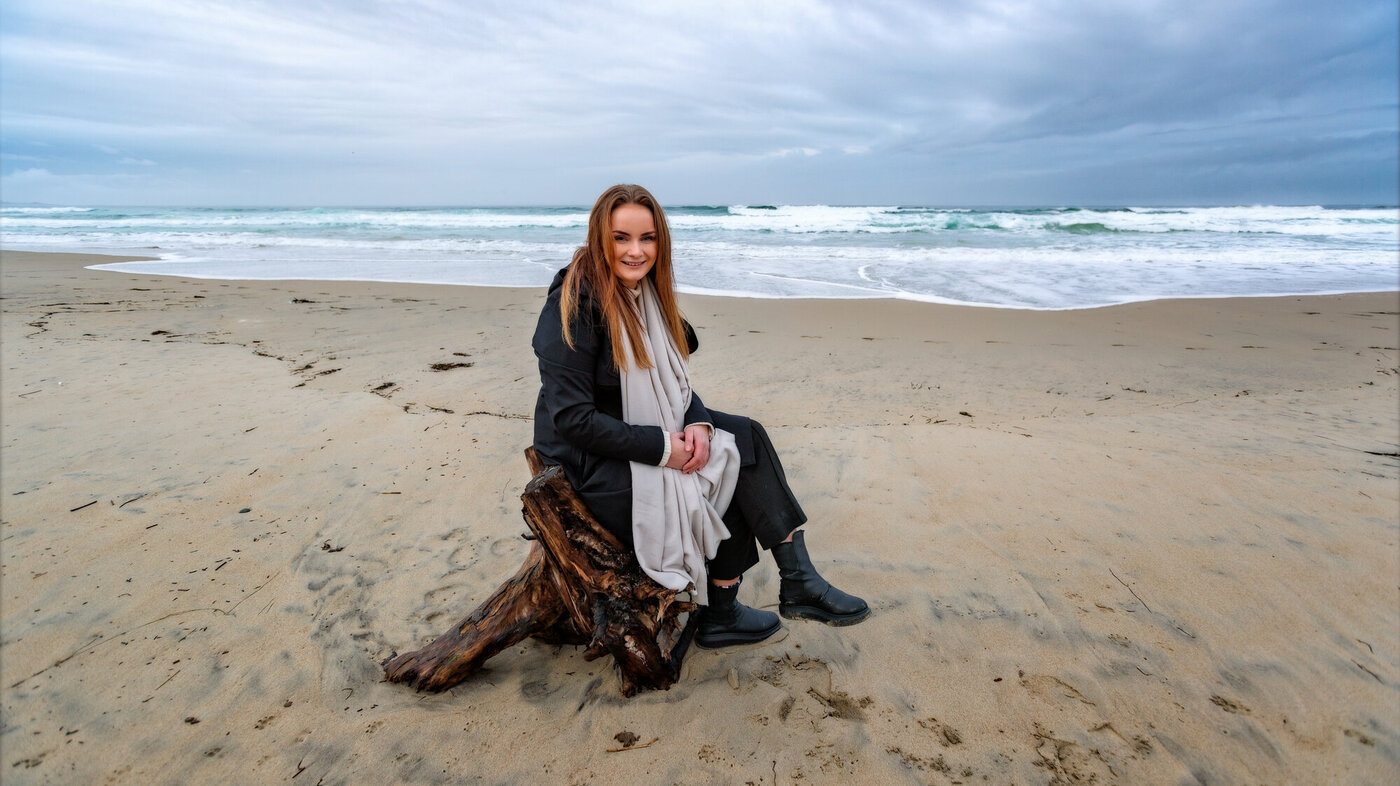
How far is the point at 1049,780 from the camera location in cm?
206

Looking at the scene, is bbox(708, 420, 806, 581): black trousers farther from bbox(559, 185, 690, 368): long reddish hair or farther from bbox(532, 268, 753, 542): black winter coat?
bbox(559, 185, 690, 368): long reddish hair

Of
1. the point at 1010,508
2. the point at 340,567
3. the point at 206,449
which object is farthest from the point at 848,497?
the point at 206,449

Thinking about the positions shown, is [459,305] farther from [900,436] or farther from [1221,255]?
[1221,255]

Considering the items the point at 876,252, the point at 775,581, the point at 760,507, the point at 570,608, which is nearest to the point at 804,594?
the point at 760,507

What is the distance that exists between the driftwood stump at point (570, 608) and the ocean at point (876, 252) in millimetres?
9234

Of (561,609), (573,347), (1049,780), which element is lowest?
(1049,780)

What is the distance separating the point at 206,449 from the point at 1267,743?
204 inches

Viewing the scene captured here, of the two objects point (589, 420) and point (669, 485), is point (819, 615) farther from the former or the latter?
point (589, 420)

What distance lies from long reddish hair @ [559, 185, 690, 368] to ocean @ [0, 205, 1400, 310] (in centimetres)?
902

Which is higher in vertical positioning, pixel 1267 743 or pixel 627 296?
pixel 627 296

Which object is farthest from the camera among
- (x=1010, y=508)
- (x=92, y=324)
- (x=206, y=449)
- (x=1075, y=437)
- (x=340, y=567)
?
(x=92, y=324)

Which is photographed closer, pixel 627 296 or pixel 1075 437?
pixel 627 296

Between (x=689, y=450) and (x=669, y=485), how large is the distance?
0.13 metres

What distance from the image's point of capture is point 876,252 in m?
19.3
